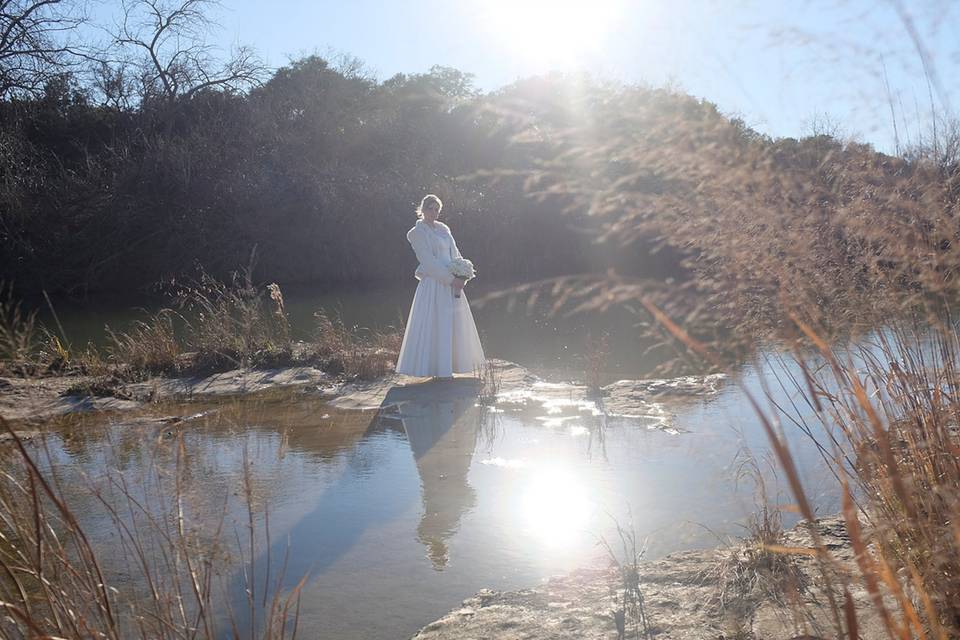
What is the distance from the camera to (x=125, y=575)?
3.63 meters

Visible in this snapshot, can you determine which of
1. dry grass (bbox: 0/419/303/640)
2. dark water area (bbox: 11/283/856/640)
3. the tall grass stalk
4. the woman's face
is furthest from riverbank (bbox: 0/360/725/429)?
the tall grass stalk

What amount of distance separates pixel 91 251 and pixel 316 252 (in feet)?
20.7

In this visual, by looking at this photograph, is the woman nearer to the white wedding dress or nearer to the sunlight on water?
the white wedding dress

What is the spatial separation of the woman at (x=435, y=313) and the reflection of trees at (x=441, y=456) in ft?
1.94

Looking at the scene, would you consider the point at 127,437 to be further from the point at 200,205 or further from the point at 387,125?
the point at 387,125

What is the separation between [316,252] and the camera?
2461 cm

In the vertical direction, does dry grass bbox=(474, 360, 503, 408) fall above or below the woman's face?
below

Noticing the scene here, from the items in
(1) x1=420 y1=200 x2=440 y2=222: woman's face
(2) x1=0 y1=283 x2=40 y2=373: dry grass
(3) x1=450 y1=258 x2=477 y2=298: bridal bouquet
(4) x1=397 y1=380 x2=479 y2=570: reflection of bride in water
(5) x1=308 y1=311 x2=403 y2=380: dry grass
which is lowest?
(4) x1=397 y1=380 x2=479 y2=570: reflection of bride in water

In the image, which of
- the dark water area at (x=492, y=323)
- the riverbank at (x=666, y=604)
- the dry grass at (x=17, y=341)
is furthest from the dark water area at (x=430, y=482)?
the dark water area at (x=492, y=323)

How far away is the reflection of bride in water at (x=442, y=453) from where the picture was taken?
417 centimetres

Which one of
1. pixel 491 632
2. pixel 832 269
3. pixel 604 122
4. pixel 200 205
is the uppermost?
pixel 200 205

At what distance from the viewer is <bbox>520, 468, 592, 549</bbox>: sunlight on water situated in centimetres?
400

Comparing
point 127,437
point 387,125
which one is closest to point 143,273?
point 387,125

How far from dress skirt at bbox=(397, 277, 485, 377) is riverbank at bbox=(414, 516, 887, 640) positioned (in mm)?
4728
